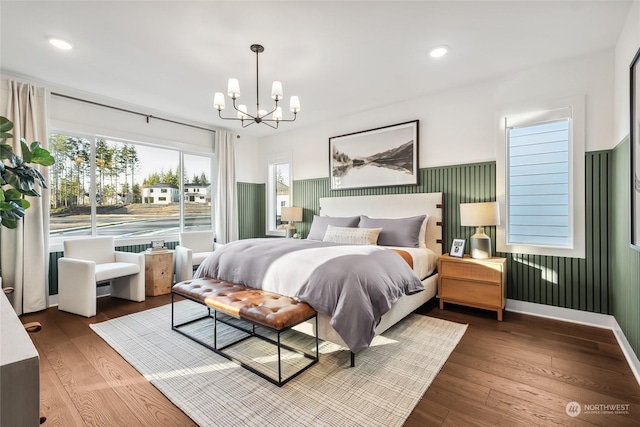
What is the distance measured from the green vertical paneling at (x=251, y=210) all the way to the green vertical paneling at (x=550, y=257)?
3229mm

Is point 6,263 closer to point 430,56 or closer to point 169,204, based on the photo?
point 169,204

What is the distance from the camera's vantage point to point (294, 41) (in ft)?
8.93

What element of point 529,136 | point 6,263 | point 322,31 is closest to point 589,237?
point 529,136

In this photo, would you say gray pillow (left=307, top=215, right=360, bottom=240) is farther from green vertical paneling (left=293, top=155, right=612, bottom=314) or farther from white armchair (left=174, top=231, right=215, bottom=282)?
white armchair (left=174, top=231, right=215, bottom=282)

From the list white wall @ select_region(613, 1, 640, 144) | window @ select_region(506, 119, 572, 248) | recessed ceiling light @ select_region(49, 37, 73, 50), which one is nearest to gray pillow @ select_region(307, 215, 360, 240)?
window @ select_region(506, 119, 572, 248)

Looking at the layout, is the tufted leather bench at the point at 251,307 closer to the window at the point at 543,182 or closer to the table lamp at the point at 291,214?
the table lamp at the point at 291,214

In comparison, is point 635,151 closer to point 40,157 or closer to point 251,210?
point 40,157

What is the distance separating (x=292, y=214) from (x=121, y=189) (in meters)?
2.67

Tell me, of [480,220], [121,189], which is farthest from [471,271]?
[121,189]

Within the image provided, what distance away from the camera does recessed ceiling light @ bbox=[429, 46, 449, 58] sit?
284 centimetres

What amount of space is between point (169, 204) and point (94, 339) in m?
2.67

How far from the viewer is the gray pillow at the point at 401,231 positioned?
12.2ft

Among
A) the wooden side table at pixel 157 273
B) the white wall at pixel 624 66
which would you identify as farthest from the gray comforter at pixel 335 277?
the white wall at pixel 624 66

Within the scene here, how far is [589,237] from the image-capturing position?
9.70 feet
